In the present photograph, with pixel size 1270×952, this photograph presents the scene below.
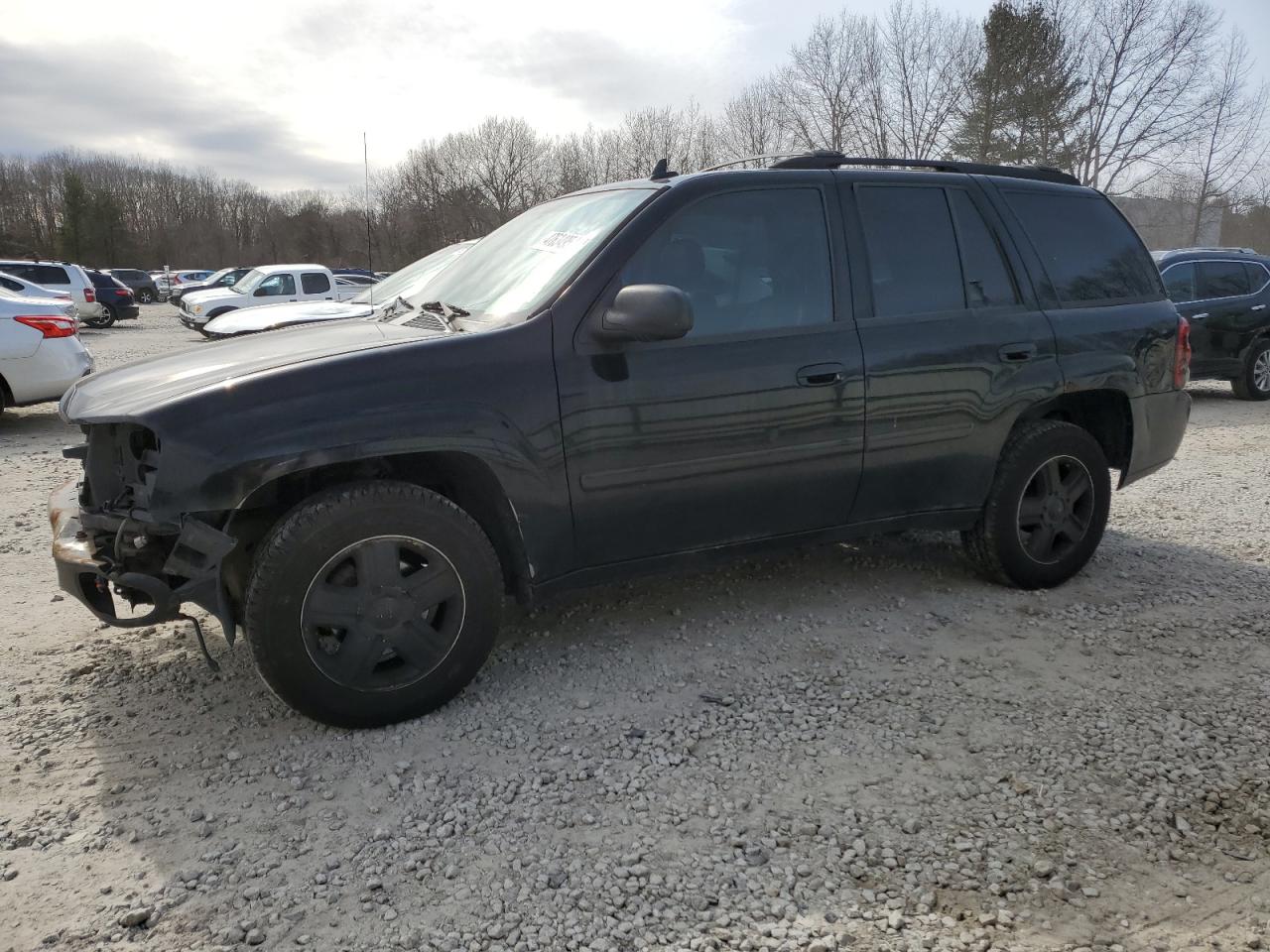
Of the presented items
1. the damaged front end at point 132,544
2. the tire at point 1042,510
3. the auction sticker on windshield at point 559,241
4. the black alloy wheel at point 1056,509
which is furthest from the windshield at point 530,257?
the black alloy wheel at point 1056,509

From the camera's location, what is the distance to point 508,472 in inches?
128

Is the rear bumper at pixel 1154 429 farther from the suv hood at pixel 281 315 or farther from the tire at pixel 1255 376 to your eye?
the tire at pixel 1255 376

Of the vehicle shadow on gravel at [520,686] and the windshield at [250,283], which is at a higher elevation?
the windshield at [250,283]

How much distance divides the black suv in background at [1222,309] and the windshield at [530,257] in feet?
A: 30.9

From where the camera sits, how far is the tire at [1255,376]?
441 inches

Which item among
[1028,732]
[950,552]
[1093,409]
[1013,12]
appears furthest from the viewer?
[1013,12]

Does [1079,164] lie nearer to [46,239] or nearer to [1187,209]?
[1187,209]

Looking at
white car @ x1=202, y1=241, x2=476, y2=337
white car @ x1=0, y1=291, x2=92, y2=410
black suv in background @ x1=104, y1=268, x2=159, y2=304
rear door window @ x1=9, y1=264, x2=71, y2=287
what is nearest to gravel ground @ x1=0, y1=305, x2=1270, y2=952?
white car @ x1=202, y1=241, x2=476, y2=337

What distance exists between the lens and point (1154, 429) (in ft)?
15.7

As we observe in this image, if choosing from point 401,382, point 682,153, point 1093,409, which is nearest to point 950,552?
point 1093,409

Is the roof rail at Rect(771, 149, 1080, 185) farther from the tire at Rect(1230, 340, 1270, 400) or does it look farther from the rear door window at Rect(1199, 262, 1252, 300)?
the tire at Rect(1230, 340, 1270, 400)

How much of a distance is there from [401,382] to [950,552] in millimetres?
3327

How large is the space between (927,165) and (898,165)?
170 mm

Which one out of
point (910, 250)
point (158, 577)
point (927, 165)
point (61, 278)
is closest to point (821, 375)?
point (910, 250)
